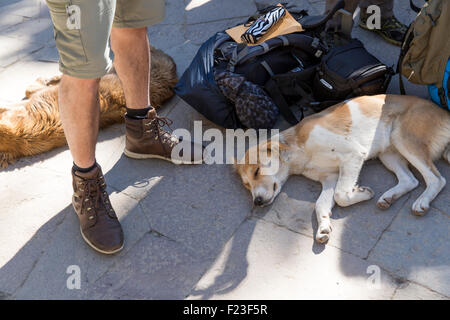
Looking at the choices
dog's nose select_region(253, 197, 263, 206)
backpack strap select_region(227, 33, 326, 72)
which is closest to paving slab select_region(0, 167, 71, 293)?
dog's nose select_region(253, 197, 263, 206)

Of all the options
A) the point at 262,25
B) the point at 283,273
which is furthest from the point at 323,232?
the point at 262,25

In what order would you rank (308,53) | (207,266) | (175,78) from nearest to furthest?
1. (207,266)
2. (308,53)
3. (175,78)

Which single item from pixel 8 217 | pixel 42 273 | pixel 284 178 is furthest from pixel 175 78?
pixel 42 273

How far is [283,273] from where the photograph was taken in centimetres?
258

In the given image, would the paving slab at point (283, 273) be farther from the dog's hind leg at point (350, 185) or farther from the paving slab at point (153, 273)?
the dog's hind leg at point (350, 185)

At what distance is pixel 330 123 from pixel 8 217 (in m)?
2.33

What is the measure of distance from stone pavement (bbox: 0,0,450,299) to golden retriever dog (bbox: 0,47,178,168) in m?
0.11

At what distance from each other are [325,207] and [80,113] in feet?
5.21

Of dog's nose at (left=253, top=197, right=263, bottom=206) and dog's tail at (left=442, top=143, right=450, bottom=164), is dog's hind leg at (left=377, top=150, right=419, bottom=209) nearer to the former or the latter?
dog's tail at (left=442, top=143, right=450, bottom=164)

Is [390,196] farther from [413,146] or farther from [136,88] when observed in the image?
[136,88]

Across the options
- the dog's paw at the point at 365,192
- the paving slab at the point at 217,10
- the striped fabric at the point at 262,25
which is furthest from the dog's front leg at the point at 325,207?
the paving slab at the point at 217,10

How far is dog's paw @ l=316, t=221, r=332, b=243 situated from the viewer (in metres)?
2.70
